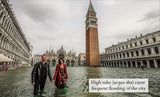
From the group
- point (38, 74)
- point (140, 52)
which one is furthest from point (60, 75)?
point (140, 52)

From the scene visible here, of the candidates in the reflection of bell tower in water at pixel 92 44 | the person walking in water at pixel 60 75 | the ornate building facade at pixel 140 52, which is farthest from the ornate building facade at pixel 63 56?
the person walking in water at pixel 60 75

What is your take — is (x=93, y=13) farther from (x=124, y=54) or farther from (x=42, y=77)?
(x=42, y=77)

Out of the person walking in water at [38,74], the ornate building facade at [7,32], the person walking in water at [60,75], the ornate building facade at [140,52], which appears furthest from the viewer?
the ornate building facade at [140,52]

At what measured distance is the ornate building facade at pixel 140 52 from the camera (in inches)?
1136

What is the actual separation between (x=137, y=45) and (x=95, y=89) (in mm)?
37710

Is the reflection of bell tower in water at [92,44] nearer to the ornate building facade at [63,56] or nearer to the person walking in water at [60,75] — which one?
the ornate building facade at [63,56]

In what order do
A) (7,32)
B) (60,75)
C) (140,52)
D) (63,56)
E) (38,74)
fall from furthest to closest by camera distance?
(63,56) < (140,52) < (7,32) < (60,75) < (38,74)

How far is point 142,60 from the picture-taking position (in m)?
32.2

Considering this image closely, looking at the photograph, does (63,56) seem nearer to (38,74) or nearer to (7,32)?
(7,32)

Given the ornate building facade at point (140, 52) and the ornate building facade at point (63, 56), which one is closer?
the ornate building facade at point (140, 52)

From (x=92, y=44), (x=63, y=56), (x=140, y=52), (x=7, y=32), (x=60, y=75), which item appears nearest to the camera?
(x=60, y=75)

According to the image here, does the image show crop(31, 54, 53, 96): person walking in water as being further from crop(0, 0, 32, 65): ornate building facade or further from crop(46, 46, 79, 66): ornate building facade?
crop(46, 46, 79, 66): ornate building facade

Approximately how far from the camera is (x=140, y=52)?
33.2 meters

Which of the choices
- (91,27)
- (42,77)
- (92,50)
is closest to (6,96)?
(42,77)
